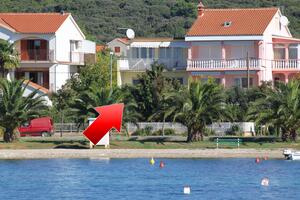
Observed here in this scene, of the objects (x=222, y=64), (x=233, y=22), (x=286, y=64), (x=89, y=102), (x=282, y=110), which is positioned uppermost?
(x=233, y=22)

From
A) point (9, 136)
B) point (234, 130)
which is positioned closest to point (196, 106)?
point (234, 130)

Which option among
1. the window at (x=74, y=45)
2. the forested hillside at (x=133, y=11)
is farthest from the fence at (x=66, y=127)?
the forested hillside at (x=133, y=11)

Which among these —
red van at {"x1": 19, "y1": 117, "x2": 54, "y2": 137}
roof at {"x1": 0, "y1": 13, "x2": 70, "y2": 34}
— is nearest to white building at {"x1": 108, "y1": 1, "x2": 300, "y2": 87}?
roof at {"x1": 0, "y1": 13, "x2": 70, "y2": 34}

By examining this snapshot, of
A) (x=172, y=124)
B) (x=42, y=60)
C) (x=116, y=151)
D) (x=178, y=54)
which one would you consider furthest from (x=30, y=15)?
(x=116, y=151)

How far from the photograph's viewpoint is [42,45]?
352ft

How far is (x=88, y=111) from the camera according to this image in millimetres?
76438

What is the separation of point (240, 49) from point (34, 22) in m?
19.7

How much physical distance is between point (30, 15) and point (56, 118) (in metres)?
21.7

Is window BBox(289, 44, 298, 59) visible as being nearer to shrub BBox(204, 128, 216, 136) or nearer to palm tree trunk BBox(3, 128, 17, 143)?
shrub BBox(204, 128, 216, 136)

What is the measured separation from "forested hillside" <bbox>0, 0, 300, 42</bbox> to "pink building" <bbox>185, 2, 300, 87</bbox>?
5893cm

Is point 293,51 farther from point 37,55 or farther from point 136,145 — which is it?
point 136,145

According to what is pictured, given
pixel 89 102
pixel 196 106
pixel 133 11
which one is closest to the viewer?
pixel 196 106

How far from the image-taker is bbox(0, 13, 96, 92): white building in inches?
4181

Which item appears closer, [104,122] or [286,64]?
[104,122]
